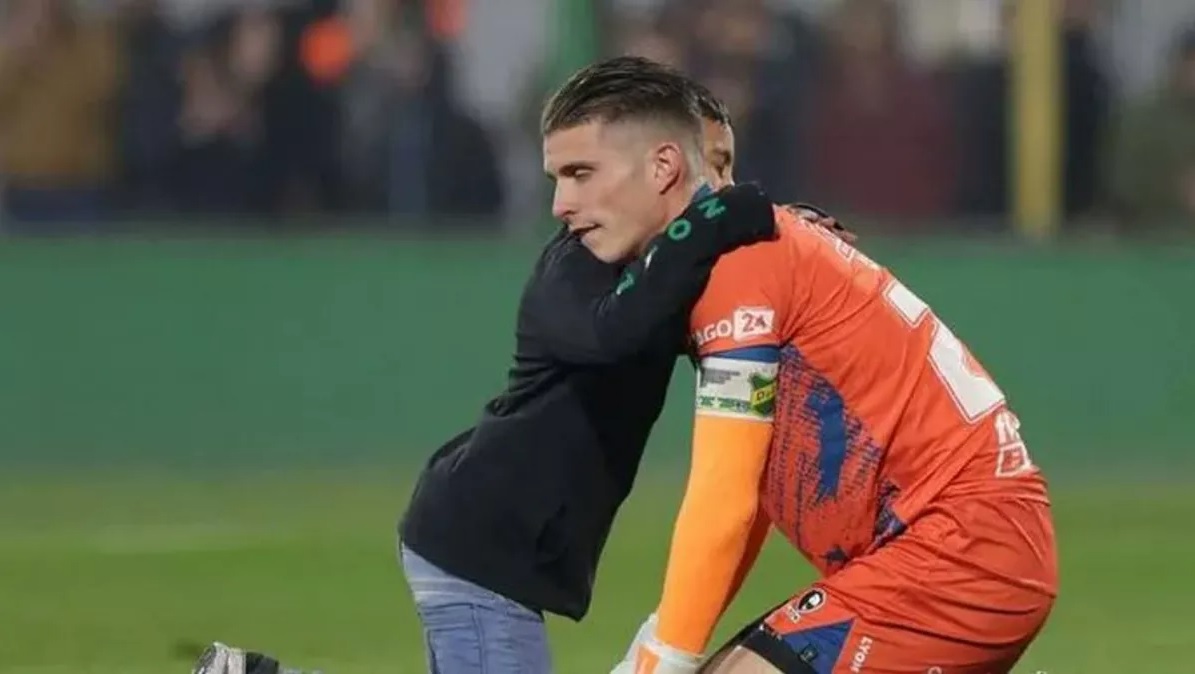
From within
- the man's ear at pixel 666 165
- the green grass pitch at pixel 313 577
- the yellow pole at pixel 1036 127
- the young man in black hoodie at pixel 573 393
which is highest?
the man's ear at pixel 666 165

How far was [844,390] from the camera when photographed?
5.15 m

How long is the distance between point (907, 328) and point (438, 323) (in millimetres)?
10077

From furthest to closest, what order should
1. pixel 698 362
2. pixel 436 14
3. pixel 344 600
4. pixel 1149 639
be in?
1. pixel 436 14
2. pixel 344 600
3. pixel 1149 639
4. pixel 698 362

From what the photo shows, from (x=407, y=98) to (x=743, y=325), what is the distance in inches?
402

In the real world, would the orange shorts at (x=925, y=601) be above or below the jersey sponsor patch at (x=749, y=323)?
below

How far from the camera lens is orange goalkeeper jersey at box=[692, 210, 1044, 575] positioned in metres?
5.07

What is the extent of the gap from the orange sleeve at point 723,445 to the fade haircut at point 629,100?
33cm

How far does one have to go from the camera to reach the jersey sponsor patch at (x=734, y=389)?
16.5 feet

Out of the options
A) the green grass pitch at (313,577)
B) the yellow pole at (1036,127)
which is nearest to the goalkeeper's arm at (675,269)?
the green grass pitch at (313,577)

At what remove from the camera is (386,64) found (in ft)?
49.3

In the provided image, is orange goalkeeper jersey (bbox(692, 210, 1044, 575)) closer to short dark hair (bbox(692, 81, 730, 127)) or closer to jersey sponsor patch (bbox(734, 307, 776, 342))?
jersey sponsor patch (bbox(734, 307, 776, 342))

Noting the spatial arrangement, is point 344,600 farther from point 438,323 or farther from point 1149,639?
point 438,323

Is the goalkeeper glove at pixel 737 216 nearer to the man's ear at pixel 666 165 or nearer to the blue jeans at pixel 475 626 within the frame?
the man's ear at pixel 666 165

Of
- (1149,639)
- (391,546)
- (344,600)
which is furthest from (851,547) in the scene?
(391,546)
